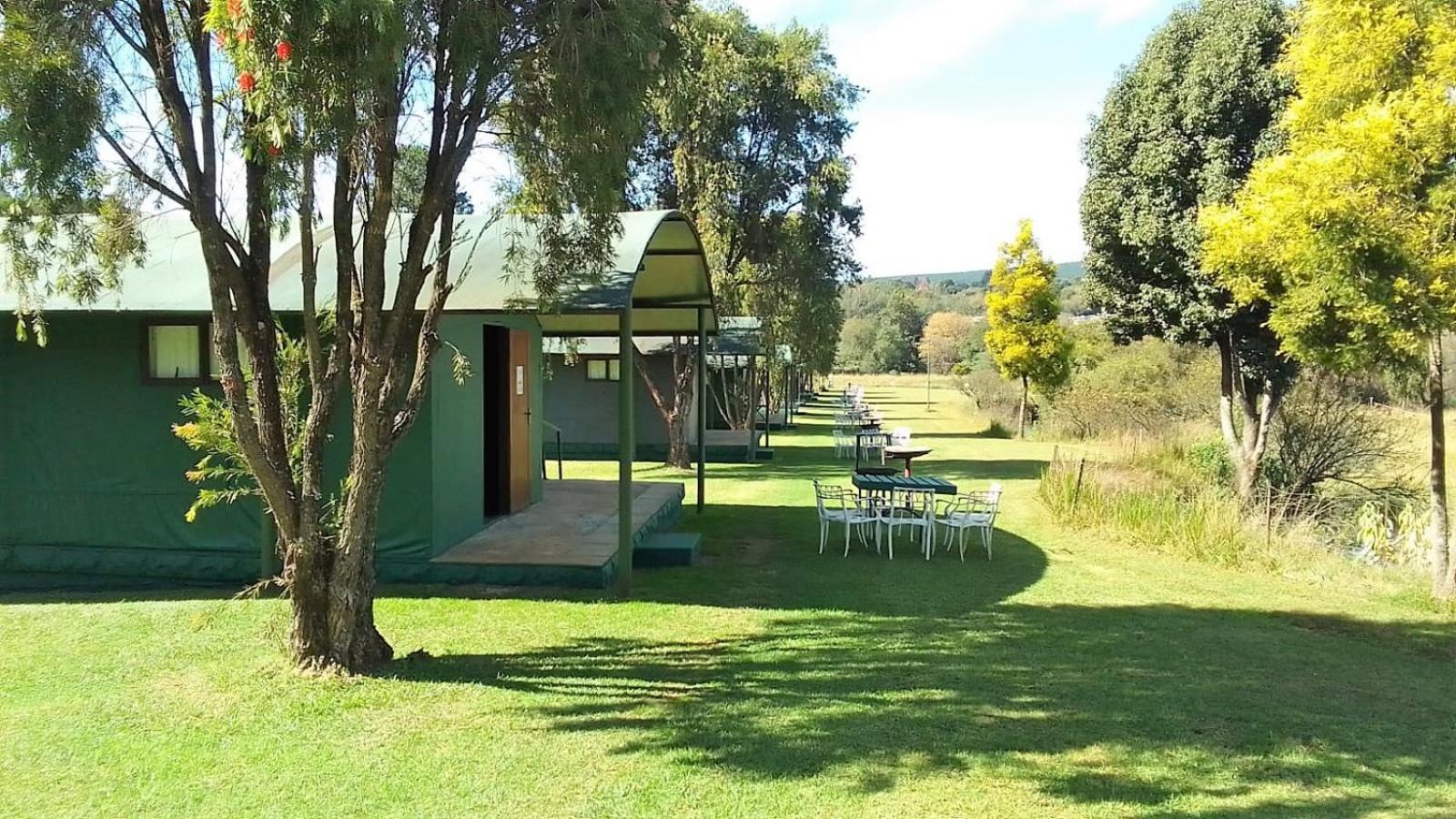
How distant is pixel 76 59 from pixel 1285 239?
7778 millimetres

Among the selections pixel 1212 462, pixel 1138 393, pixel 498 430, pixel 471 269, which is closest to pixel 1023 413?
pixel 1138 393

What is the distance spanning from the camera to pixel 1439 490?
24.2 feet

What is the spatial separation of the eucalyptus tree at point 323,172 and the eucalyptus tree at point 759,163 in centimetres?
1082

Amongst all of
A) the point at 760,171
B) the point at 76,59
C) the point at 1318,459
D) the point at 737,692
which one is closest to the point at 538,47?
the point at 76,59

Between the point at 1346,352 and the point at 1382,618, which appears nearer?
the point at 1382,618

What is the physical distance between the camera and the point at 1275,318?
8.19 meters

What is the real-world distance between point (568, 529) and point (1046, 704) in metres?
5.11

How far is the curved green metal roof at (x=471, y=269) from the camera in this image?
6.53 m

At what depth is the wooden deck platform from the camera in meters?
7.48

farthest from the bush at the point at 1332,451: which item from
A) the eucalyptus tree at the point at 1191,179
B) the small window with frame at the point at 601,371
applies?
the small window with frame at the point at 601,371

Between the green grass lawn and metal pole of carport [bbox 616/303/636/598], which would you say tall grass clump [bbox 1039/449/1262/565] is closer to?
the green grass lawn

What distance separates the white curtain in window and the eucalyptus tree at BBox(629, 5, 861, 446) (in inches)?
362

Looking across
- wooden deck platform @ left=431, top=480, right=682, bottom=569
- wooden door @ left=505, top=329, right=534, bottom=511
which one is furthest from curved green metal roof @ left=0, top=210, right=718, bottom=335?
wooden deck platform @ left=431, top=480, right=682, bottom=569

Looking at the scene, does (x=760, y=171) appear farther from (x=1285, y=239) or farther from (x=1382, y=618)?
(x=1382, y=618)
